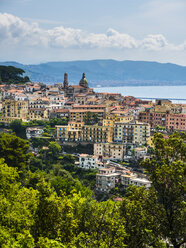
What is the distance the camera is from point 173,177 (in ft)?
40.0

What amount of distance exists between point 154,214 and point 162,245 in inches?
55.3

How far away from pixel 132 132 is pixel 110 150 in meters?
5.40

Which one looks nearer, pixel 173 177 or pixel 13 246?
pixel 13 246

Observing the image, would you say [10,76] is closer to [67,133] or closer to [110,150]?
[67,133]

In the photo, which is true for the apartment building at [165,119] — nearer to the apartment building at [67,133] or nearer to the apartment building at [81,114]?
the apartment building at [81,114]

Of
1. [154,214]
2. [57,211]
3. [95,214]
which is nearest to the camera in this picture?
[154,214]

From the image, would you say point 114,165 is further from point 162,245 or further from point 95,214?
point 162,245

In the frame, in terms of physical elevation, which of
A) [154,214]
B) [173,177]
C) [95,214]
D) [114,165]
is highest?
[173,177]

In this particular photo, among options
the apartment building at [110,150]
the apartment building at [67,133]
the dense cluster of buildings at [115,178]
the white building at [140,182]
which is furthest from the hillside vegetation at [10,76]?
the white building at [140,182]

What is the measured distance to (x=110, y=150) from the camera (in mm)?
48656

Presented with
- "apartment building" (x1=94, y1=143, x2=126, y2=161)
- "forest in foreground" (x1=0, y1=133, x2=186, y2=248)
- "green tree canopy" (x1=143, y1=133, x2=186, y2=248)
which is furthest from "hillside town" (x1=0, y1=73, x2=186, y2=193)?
"green tree canopy" (x1=143, y1=133, x2=186, y2=248)

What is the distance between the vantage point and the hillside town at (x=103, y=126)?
44322mm

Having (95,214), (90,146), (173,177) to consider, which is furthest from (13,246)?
(90,146)

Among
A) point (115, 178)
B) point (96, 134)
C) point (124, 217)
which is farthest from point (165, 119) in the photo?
point (124, 217)
